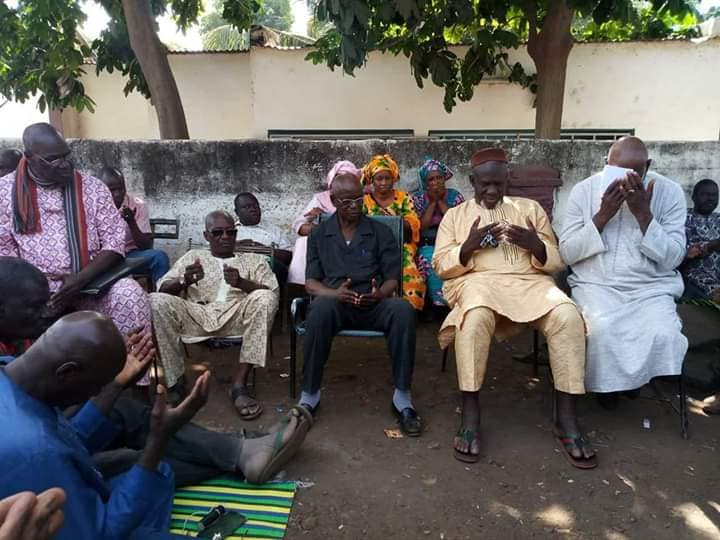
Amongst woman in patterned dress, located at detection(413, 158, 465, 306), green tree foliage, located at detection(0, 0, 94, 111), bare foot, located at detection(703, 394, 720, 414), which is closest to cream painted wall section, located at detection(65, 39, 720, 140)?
green tree foliage, located at detection(0, 0, 94, 111)

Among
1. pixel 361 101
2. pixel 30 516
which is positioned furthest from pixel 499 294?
pixel 361 101

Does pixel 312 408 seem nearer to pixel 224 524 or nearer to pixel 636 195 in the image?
pixel 224 524

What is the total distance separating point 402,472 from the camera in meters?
2.84

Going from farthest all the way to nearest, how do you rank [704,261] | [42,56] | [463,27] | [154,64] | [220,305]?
[42,56] < [463,27] < [154,64] < [704,261] < [220,305]

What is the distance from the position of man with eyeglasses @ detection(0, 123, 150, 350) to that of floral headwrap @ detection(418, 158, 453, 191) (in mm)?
2550

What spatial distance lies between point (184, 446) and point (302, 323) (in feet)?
3.66

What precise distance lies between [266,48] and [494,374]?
7500 mm

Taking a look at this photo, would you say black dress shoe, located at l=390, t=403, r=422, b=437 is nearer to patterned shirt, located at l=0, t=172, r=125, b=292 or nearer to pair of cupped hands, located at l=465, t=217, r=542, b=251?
pair of cupped hands, located at l=465, t=217, r=542, b=251

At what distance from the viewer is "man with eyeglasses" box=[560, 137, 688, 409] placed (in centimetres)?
306

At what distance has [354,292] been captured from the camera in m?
3.38

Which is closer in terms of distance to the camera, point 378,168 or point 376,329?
point 376,329

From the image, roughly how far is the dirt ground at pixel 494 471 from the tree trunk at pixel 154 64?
411 cm

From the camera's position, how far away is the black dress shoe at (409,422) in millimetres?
3166

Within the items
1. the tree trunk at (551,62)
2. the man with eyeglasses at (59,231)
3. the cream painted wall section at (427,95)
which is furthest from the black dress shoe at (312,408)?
the cream painted wall section at (427,95)
